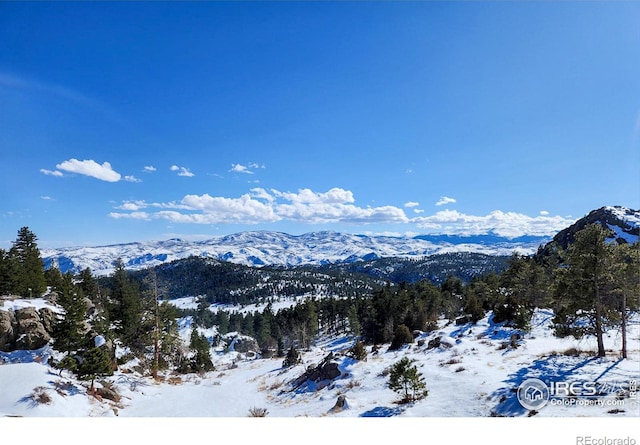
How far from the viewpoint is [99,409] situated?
12.4 m

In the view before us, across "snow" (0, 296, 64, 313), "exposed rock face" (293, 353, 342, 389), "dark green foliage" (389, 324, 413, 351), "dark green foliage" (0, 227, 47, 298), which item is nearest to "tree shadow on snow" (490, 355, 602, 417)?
"exposed rock face" (293, 353, 342, 389)

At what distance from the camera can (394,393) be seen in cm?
1334

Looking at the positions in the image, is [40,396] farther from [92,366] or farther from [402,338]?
[402,338]

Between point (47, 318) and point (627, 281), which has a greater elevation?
point (627, 281)

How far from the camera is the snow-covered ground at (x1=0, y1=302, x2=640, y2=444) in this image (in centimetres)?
856

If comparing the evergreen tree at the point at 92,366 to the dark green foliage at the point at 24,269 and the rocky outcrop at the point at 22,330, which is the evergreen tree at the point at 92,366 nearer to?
the rocky outcrop at the point at 22,330

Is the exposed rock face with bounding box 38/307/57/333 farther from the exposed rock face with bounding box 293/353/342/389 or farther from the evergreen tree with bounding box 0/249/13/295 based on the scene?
the exposed rock face with bounding box 293/353/342/389

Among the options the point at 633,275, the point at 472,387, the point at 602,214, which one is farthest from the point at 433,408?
the point at 602,214

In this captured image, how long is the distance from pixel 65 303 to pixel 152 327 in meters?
6.52

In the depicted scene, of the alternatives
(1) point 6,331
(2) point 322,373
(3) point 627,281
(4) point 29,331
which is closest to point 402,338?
(2) point 322,373

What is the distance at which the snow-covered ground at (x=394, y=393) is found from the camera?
28.1 ft

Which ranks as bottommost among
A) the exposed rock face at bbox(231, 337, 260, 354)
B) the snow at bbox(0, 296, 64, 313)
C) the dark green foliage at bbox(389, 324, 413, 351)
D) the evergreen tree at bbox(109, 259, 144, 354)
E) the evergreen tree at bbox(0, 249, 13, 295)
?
the exposed rock face at bbox(231, 337, 260, 354)

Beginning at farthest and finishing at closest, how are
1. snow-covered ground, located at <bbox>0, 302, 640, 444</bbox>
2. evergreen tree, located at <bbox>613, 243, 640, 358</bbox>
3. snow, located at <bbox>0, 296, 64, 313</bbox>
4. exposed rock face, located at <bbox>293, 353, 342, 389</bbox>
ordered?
snow, located at <bbox>0, 296, 64, 313</bbox> → exposed rock face, located at <bbox>293, 353, 342, 389</bbox> → evergreen tree, located at <bbox>613, 243, 640, 358</bbox> → snow-covered ground, located at <bbox>0, 302, 640, 444</bbox>

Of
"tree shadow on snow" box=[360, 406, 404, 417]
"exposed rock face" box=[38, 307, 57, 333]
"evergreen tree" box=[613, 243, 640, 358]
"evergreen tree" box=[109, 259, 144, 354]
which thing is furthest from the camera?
"evergreen tree" box=[109, 259, 144, 354]
